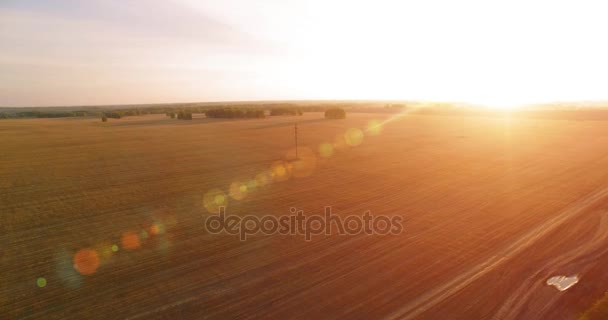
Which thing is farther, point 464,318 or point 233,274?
point 233,274

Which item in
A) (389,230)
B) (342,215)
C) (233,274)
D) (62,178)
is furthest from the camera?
(62,178)

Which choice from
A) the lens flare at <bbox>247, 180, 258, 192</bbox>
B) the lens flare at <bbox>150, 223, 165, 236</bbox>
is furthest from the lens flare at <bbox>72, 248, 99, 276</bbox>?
the lens flare at <bbox>247, 180, 258, 192</bbox>

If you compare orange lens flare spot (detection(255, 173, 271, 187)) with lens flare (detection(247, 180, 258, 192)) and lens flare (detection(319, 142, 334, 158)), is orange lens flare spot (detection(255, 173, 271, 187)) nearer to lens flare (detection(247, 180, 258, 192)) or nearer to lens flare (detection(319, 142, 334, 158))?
lens flare (detection(247, 180, 258, 192))

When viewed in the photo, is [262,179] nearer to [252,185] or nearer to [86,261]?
[252,185]

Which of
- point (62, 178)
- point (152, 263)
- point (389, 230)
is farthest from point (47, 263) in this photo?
point (62, 178)

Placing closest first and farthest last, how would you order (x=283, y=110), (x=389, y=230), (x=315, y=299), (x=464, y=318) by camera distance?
(x=464, y=318) → (x=315, y=299) → (x=389, y=230) → (x=283, y=110)

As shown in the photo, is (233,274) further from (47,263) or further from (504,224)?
(504,224)

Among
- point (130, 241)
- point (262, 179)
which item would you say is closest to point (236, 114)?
point (262, 179)
